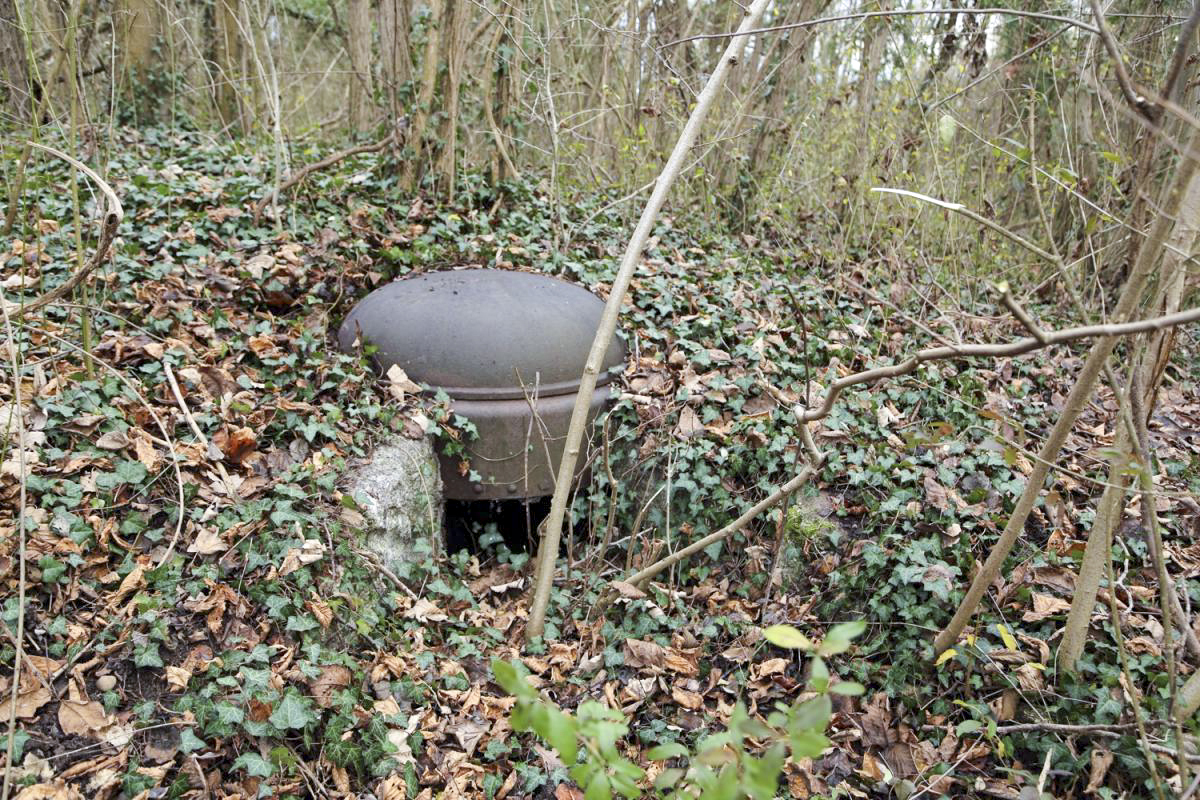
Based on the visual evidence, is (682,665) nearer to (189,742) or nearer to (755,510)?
(755,510)

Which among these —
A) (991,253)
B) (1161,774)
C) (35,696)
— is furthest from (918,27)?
(35,696)

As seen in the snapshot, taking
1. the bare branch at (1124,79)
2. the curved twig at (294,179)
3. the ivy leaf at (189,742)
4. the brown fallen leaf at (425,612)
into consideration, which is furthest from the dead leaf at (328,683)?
the curved twig at (294,179)

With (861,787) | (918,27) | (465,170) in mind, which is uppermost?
(918,27)

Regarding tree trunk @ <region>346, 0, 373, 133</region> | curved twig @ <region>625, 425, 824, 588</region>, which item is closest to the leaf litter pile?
curved twig @ <region>625, 425, 824, 588</region>

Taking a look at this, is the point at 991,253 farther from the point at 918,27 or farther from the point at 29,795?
the point at 29,795

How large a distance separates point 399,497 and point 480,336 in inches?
30.9

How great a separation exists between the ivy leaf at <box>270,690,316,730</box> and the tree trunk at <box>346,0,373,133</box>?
5.72 meters

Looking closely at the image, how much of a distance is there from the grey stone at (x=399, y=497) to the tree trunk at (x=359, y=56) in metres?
4.59

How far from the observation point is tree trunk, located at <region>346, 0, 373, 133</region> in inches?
270

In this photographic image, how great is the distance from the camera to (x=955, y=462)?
319 cm

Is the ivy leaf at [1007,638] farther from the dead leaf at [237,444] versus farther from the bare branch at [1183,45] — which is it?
the dead leaf at [237,444]

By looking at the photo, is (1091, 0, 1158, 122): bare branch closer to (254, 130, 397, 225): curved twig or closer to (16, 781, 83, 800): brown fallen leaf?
(16, 781, 83, 800): brown fallen leaf

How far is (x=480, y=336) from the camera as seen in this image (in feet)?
11.0

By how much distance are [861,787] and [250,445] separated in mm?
2495
